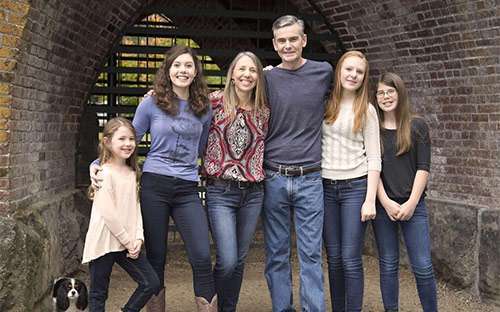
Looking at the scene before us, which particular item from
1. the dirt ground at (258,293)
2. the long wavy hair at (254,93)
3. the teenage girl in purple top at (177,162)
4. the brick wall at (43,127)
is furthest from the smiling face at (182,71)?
the dirt ground at (258,293)

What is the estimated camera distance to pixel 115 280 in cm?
664

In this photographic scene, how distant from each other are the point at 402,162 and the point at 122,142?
177 centimetres

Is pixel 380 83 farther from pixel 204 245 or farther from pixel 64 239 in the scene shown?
pixel 64 239

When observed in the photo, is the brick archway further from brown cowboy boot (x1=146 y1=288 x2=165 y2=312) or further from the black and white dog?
brown cowboy boot (x1=146 y1=288 x2=165 y2=312)

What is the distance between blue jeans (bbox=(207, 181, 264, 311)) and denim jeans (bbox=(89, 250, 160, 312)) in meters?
0.42

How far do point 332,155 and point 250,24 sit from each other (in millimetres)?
5170

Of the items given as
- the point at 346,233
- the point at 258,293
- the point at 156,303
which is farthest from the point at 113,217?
the point at 258,293

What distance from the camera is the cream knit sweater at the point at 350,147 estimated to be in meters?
4.33

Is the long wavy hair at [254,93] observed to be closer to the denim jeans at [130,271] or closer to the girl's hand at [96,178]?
the girl's hand at [96,178]

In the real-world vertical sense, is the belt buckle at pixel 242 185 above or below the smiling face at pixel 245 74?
below

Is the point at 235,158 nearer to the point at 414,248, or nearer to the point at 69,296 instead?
the point at 414,248

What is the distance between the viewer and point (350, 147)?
4.35 metres

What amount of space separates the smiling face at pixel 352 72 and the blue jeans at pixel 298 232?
58cm

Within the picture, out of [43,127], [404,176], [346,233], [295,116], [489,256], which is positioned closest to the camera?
[295,116]
